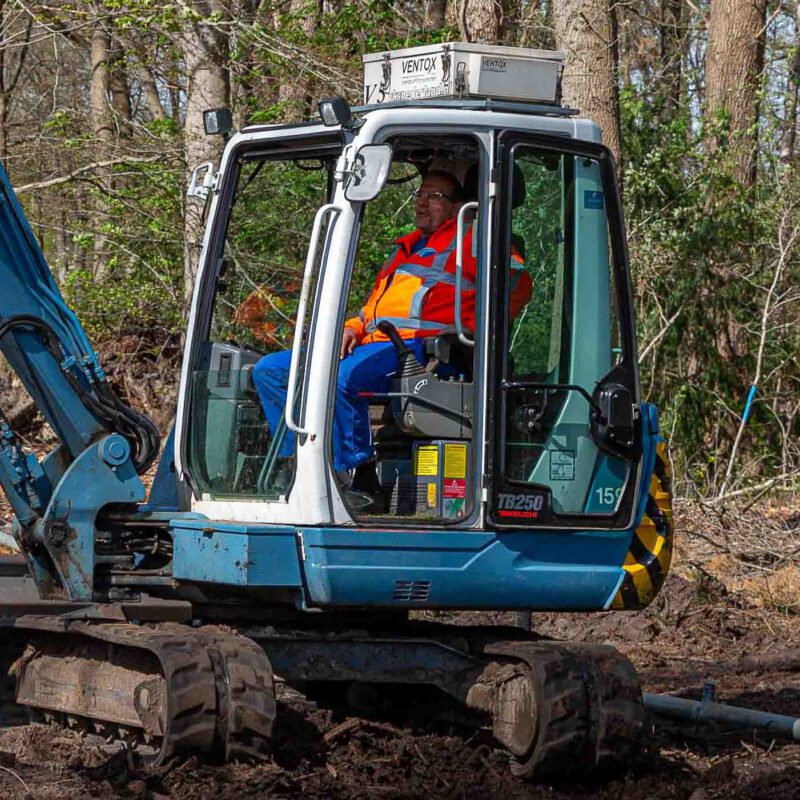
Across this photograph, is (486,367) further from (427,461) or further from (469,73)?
(469,73)

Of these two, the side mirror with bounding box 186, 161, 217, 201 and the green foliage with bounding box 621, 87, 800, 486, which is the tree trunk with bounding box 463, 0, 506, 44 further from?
the side mirror with bounding box 186, 161, 217, 201

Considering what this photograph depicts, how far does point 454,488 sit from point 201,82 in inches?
353

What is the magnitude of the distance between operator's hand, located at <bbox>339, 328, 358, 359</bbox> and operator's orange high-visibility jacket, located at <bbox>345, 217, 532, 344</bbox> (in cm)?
4

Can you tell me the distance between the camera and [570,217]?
6.43m

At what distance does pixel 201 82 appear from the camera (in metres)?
14.3

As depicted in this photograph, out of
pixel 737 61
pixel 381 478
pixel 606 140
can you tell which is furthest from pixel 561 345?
pixel 737 61

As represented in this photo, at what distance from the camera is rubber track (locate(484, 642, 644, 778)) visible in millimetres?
6086

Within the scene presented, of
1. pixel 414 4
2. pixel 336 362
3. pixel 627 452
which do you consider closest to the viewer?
pixel 336 362

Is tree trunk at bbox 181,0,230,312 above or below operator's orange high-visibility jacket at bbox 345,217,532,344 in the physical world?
above

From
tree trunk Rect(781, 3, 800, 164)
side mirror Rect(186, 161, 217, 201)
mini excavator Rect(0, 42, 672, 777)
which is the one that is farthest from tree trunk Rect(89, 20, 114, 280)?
mini excavator Rect(0, 42, 672, 777)

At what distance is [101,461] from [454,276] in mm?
1728

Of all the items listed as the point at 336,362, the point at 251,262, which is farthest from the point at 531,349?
the point at 251,262

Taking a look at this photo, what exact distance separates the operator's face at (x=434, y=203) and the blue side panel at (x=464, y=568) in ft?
4.63

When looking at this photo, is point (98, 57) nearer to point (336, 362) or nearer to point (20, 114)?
point (20, 114)
